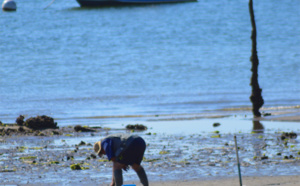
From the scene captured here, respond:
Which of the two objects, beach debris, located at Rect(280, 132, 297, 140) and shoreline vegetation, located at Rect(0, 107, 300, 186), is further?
beach debris, located at Rect(280, 132, 297, 140)

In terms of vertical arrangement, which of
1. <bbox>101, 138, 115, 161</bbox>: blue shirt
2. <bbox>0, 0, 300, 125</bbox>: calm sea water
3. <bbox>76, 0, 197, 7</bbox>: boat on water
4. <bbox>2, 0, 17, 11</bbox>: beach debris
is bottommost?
<bbox>0, 0, 300, 125</bbox>: calm sea water

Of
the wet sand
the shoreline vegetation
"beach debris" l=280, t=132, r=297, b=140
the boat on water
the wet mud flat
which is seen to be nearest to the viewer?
the wet sand

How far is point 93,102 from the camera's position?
28156 millimetres

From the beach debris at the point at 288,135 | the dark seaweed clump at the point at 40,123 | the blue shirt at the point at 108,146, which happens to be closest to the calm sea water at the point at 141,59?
the dark seaweed clump at the point at 40,123

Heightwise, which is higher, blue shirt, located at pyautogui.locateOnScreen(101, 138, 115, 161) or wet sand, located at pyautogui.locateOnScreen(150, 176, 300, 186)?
blue shirt, located at pyautogui.locateOnScreen(101, 138, 115, 161)

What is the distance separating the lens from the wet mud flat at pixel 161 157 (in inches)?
436

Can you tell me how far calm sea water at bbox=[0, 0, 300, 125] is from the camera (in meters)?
27.6

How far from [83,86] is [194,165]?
23.8 meters

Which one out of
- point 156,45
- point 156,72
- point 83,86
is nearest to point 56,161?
point 83,86

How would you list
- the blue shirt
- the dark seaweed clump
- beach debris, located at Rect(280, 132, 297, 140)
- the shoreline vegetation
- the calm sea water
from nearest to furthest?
1. the blue shirt
2. the shoreline vegetation
3. beach debris, located at Rect(280, 132, 297, 140)
4. the dark seaweed clump
5. the calm sea water

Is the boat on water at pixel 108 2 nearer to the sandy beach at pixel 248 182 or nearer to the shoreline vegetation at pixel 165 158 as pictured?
the shoreline vegetation at pixel 165 158

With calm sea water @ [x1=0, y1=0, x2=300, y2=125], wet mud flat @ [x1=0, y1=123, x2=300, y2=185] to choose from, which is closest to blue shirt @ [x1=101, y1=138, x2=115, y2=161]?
wet mud flat @ [x1=0, y1=123, x2=300, y2=185]

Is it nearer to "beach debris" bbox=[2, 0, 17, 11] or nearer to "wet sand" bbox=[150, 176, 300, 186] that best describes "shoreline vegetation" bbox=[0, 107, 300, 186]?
"wet sand" bbox=[150, 176, 300, 186]

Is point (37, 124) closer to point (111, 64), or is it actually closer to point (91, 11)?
point (111, 64)
